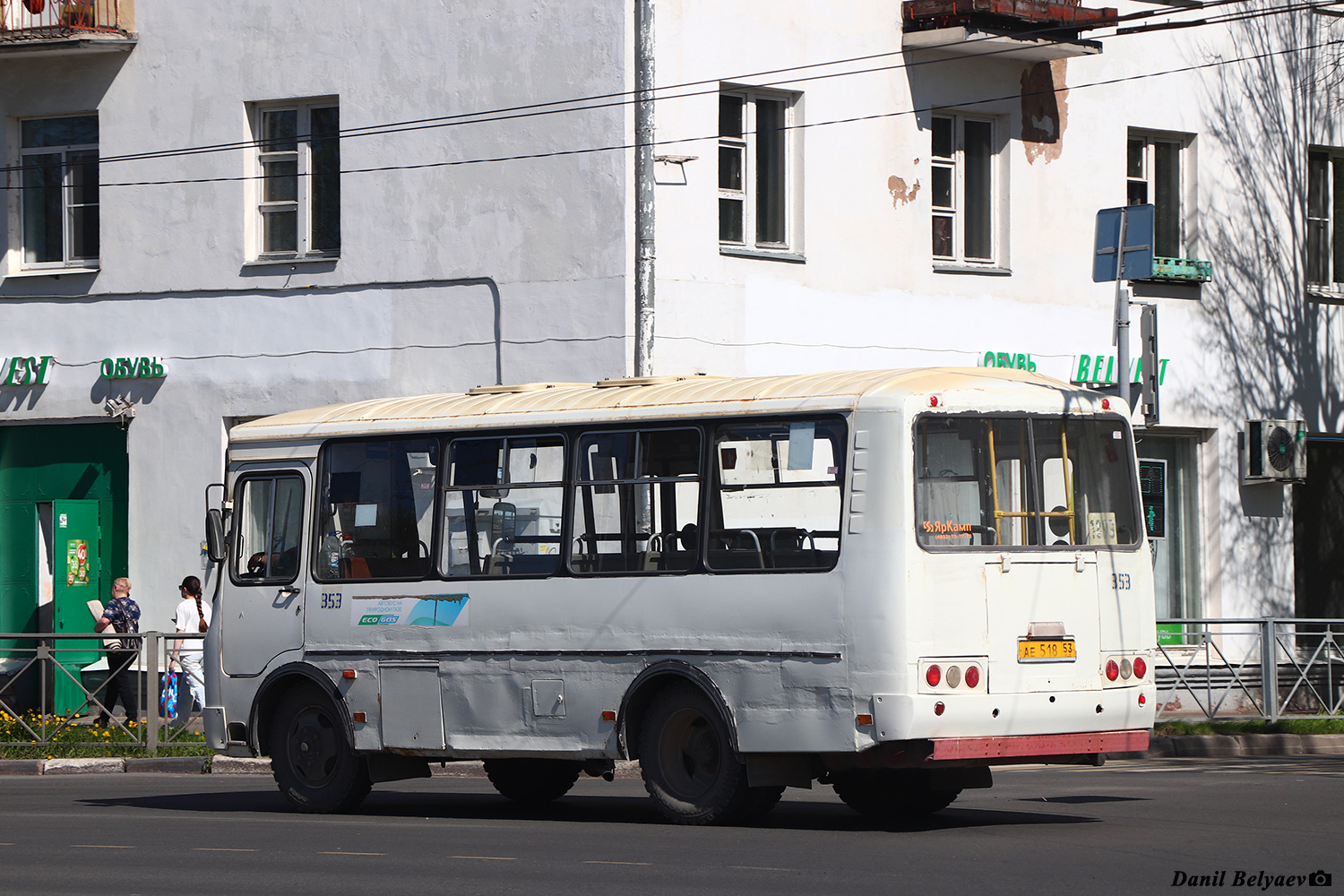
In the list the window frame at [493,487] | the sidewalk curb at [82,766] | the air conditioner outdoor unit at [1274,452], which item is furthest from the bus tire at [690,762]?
the air conditioner outdoor unit at [1274,452]

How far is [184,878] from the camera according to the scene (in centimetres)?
1029

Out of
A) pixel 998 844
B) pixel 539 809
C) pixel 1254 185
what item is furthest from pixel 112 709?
pixel 1254 185

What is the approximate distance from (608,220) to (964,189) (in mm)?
4872

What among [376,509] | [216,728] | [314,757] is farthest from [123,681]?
[376,509]

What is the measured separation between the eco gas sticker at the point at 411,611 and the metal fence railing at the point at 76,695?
6.29 m

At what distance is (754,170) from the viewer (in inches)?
854

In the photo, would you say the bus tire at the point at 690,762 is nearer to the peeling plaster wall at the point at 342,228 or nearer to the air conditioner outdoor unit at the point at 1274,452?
the peeling plaster wall at the point at 342,228

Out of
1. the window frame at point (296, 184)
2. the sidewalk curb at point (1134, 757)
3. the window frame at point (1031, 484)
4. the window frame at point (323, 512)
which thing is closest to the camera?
the window frame at point (1031, 484)

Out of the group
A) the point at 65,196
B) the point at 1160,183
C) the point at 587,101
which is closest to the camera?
the point at 587,101

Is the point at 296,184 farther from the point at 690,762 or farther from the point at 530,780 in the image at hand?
the point at 690,762

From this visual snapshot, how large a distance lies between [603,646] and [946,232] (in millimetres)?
11388

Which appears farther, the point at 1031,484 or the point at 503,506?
the point at 503,506

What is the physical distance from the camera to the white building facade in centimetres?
2112

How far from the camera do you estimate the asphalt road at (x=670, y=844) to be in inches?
386
